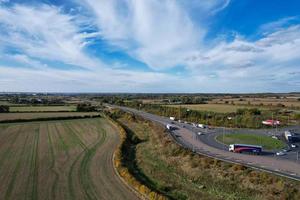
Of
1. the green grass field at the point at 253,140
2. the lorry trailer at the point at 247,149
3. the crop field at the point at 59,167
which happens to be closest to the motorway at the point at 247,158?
the lorry trailer at the point at 247,149

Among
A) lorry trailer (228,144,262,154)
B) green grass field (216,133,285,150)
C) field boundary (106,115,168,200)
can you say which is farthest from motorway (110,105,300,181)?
field boundary (106,115,168,200)

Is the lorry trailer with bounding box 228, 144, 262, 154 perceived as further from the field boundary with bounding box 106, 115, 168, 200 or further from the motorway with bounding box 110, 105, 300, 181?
the field boundary with bounding box 106, 115, 168, 200

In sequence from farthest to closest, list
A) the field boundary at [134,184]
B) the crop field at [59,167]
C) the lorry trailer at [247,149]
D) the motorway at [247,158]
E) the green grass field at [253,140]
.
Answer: the green grass field at [253,140] → the lorry trailer at [247,149] → the motorway at [247,158] → the crop field at [59,167] → the field boundary at [134,184]

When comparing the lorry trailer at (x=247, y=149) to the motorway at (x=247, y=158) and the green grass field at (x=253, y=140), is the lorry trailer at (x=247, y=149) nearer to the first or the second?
the motorway at (x=247, y=158)

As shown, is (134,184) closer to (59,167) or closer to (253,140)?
(59,167)

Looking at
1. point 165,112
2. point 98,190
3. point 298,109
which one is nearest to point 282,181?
point 98,190

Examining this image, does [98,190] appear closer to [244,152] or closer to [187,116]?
[244,152]
